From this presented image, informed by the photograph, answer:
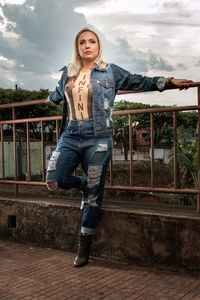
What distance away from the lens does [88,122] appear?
10.0ft

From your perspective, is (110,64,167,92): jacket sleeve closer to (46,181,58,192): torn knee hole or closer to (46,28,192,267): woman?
(46,28,192,267): woman

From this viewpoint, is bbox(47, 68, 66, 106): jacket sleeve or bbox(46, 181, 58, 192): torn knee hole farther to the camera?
bbox(47, 68, 66, 106): jacket sleeve

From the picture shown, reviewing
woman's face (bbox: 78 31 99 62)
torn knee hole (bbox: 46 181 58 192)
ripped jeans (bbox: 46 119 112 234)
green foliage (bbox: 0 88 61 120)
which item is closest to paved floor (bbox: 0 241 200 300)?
ripped jeans (bbox: 46 119 112 234)

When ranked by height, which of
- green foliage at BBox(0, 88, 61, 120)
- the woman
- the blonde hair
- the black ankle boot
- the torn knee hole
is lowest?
the black ankle boot

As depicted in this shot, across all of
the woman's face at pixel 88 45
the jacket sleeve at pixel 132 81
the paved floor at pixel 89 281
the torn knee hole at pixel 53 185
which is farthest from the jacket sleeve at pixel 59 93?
the paved floor at pixel 89 281

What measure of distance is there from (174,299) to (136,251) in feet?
2.43

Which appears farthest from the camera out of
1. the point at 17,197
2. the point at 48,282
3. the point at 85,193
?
the point at 17,197

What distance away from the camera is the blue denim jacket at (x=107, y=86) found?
119 inches

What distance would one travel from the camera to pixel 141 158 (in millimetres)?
17359

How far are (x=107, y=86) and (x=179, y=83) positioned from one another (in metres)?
0.60

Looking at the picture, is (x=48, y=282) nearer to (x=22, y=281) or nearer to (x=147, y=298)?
(x=22, y=281)

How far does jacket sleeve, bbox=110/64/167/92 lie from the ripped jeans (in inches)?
18.4

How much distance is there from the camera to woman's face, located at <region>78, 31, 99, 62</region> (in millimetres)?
3137

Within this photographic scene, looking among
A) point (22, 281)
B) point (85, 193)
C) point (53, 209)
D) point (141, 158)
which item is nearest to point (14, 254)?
point (53, 209)
